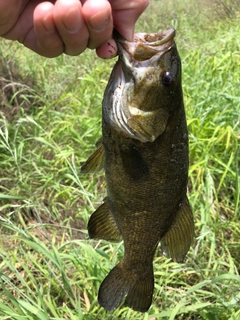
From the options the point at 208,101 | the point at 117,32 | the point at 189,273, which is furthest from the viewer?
the point at 208,101

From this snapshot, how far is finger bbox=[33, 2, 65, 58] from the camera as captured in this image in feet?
4.09

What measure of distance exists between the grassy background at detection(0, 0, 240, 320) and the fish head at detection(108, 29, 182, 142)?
25.6 inches

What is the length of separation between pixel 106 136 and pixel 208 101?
2.13 metres

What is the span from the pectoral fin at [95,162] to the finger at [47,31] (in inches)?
17.8

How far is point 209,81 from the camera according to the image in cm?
381

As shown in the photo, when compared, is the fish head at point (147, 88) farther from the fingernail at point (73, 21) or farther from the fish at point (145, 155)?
the fingernail at point (73, 21)

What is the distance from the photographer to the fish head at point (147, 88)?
1.50 metres

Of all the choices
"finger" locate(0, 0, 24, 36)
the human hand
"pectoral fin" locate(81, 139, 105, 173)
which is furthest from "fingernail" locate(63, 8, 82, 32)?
"pectoral fin" locate(81, 139, 105, 173)

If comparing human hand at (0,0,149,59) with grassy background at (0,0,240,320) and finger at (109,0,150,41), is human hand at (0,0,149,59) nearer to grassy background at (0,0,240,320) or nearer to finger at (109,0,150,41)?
finger at (109,0,150,41)

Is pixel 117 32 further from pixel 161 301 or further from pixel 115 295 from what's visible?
pixel 161 301

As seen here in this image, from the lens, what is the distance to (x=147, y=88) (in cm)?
158

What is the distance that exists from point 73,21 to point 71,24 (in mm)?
14

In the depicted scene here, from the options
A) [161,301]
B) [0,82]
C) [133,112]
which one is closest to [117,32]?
[133,112]

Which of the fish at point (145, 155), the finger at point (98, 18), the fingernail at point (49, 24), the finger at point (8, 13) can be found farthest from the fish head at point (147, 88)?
the finger at point (8, 13)
